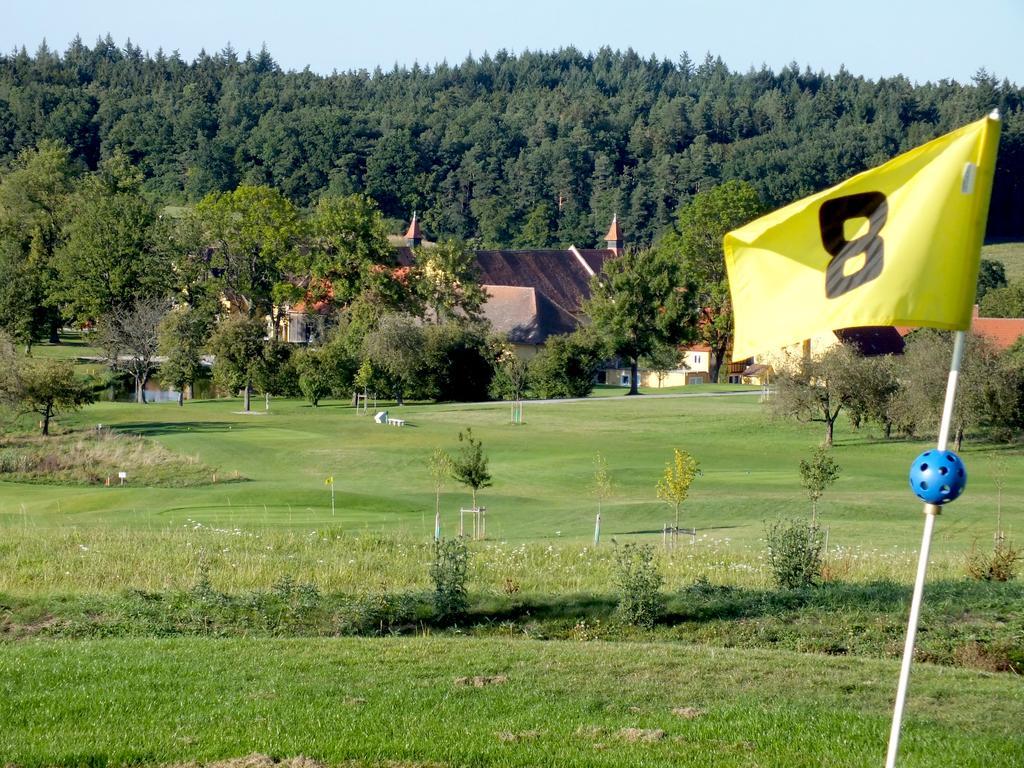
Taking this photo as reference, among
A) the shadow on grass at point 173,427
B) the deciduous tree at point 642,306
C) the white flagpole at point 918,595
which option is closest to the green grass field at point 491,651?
the white flagpole at point 918,595

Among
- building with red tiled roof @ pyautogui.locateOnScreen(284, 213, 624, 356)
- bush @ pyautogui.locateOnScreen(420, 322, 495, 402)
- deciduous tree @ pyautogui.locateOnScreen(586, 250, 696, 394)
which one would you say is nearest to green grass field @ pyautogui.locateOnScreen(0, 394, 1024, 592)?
bush @ pyautogui.locateOnScreen(420, 322, 495, 402)

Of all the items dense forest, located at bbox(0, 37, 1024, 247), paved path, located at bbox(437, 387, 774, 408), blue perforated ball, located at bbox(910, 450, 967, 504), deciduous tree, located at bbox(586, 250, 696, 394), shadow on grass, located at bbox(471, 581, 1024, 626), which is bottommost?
shadow on grass, located at bbox(471, 581, 1024, 626)

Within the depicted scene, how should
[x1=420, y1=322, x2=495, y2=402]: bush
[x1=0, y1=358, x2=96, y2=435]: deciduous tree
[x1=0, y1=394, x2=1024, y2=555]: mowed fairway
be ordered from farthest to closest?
[x1=420, y1=322, x2=495, y2=402]: bush, [x1=0, y1=358, x2=96, y2=435]: deciduous tree, [x1=0, y1=394, x2=1024, y2=555]: mowed fairway

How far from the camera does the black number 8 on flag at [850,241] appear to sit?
6473mm

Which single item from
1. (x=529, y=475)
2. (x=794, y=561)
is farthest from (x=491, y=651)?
(x=529, y=475)

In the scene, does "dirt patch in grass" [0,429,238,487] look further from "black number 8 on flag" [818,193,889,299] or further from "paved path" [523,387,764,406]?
"black number 8 on flag" [818,193,889,299]

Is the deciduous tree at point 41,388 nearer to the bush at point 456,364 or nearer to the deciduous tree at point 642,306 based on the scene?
the bush at point 456,364

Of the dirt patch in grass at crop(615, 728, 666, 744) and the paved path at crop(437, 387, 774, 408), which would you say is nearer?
the dirt patch in grass at crop(615, 728, 666, 744)

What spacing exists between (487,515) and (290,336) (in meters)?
62.1

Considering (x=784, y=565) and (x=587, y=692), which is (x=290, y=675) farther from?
(x=784, y=565)

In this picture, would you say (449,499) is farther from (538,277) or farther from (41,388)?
(538,277)

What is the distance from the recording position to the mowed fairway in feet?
87.2

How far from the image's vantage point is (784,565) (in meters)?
14.6

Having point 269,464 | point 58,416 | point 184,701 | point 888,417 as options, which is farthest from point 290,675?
point 58,416
